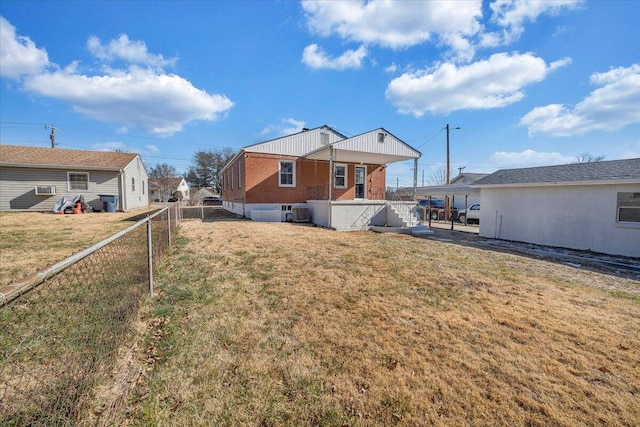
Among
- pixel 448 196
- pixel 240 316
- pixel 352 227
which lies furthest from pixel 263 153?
pixel 448 196

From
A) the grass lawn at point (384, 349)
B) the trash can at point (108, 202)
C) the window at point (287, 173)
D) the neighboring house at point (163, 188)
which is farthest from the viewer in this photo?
the neighboring house at point (163, 188)

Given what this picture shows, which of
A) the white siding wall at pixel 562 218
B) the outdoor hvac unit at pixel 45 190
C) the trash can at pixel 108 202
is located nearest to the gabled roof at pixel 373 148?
the white siding wall at pixel 562 218

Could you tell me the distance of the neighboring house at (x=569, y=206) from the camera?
904 cm

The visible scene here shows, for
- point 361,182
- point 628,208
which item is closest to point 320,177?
point 361,182

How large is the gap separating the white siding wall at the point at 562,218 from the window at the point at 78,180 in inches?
915

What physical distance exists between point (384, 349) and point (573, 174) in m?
11.7

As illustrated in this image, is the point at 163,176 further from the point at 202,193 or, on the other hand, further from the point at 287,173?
the point at 287,173

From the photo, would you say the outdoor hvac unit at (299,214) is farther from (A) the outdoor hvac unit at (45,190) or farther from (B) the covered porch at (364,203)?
(A) the outdoor hvac unit at (45,190)

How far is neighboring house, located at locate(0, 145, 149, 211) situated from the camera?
16.9 meters

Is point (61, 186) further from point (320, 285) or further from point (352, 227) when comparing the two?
point (320, 285)

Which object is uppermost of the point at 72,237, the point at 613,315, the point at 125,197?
the point at 125,197

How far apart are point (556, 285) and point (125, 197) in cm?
2299

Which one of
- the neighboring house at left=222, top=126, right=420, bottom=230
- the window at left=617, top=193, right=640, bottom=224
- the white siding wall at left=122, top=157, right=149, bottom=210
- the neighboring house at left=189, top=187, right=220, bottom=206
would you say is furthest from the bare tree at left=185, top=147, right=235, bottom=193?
the window at left=617, top=193, right=640, bottom=224

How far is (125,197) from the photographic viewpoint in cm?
1966
